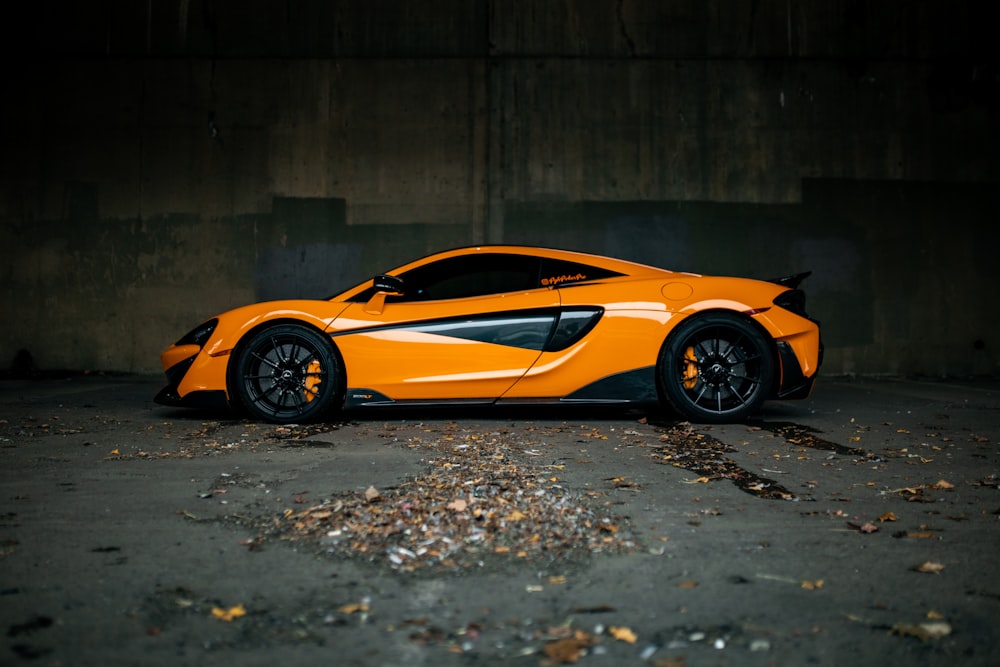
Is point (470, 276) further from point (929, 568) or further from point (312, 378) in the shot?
point (929, 568)

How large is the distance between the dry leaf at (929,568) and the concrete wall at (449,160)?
25.6ft

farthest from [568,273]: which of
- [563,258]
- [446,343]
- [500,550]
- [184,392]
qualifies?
[500,550]

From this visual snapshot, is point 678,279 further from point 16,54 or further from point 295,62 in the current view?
point 16,54

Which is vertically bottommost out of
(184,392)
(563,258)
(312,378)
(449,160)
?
(184,392)

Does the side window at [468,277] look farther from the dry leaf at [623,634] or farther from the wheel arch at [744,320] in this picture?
the dry leaf at [623,634]

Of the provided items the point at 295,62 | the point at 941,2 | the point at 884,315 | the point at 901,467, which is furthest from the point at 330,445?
the point at 941,2

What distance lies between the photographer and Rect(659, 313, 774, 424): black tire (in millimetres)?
6309

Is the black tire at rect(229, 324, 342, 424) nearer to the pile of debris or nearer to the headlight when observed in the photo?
the headlight

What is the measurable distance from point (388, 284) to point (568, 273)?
1.29 metres

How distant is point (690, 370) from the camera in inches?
251

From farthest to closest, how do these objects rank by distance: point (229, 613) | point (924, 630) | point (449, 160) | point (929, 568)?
point (449, 160) → point (929, 568) → point (229, 613) → point (924, 630)

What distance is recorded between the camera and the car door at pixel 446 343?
6293mm

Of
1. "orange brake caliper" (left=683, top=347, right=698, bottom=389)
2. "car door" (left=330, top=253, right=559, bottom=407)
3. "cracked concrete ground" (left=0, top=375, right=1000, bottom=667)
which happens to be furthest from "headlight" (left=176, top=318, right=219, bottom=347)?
"orange brake caliper" (left=683, top=347, right=698, bottom=389)

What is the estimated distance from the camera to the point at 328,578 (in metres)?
2.79
